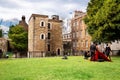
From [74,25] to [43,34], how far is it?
51.8 ft

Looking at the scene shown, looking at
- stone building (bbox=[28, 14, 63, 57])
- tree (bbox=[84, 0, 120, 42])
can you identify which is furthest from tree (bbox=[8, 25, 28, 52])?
tree (bbox=[84, 0, 120, 42])

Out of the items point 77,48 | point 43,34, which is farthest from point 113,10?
point 77,48

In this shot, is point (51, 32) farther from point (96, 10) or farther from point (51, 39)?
point (96, 10)

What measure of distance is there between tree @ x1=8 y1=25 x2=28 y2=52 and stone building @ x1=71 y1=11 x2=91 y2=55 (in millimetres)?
15790

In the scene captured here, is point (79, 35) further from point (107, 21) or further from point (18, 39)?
point (107, 21)

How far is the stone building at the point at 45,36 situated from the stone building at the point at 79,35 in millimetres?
6367

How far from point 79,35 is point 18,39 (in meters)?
19.3

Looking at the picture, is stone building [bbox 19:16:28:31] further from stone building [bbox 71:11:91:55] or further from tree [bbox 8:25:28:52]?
stone building [bbox 71:11:91:55]

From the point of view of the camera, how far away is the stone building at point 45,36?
72875mm

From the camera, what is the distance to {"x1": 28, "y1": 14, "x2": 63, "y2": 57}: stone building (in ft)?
239

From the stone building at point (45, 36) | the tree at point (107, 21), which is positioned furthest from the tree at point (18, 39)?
the tree at point (107, 21)

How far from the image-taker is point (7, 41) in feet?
289

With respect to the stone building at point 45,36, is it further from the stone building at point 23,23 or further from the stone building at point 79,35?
the stone building at point 23,23

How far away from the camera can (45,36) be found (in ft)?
247
